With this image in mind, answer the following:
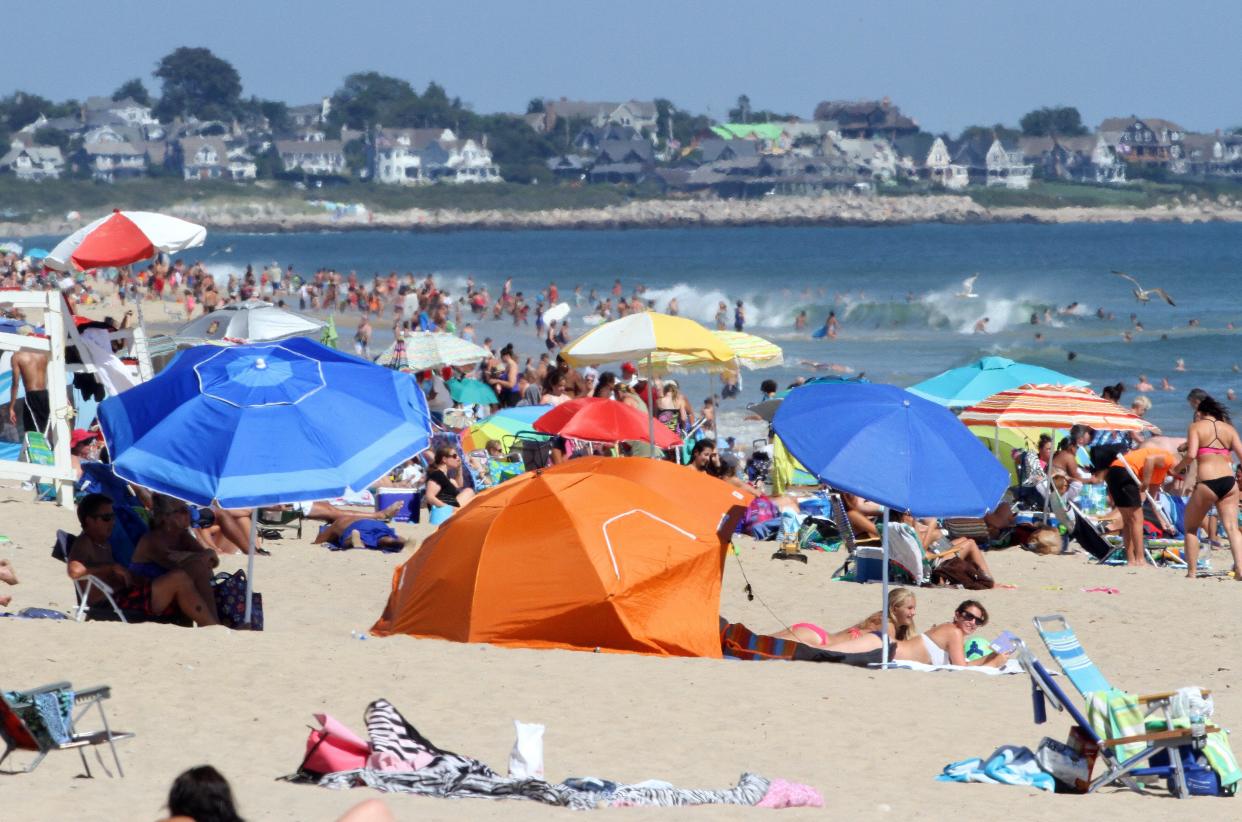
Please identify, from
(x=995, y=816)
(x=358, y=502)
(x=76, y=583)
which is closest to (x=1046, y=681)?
(x=995, y=816)

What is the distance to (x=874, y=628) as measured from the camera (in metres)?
8.44

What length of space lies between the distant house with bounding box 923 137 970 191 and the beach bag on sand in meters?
164

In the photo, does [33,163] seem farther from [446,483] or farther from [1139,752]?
[1139,752]

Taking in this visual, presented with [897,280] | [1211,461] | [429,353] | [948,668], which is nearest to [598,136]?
[897,280]

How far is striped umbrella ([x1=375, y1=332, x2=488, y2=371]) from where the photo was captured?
17.6 m

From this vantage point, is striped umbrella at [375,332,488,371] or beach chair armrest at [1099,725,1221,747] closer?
beach chair armrest at [1099,725,1221,747]

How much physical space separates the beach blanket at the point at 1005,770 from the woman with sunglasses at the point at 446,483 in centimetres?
595

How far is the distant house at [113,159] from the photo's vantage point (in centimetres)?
16662

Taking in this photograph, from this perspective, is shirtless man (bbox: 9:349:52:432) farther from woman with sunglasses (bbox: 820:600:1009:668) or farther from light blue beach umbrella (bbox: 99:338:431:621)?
woman with sunglasses (bbox: 820:600:1009:668)

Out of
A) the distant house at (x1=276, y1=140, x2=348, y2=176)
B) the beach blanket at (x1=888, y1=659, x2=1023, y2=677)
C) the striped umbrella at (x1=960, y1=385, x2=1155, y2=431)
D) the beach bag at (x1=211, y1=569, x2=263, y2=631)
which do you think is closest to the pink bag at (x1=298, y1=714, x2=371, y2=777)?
the beach bag at (x1=211, y1=569, x2=263, y2=631)

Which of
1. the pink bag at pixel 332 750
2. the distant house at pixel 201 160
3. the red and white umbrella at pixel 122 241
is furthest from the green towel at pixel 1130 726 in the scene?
the distant house at pixel 201 160

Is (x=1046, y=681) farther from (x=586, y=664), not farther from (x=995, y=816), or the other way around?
(x=586, y=664)

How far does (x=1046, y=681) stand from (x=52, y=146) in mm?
175951

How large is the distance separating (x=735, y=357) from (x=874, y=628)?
486cm
